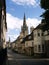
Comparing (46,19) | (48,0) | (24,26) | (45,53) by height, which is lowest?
(45,53)

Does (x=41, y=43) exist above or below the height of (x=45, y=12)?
below

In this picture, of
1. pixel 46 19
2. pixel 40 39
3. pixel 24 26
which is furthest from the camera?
pixel 24 26

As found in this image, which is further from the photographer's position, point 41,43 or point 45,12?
point 41,43

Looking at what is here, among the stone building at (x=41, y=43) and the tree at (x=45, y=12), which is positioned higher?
the tree at (x=45, y=12)

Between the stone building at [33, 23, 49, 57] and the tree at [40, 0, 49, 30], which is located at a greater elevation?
the tree at [40, 0, 49, 30]

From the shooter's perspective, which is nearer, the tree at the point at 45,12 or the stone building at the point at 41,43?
the tree at the point at 45,12

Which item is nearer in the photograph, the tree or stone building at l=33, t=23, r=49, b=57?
the tree

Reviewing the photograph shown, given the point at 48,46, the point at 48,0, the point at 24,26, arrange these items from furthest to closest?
the point at 24,26 → the point at 48,46 → the point at 48,0

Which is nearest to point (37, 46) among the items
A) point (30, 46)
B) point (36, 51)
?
point (36, 51)

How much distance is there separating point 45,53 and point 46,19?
31.4m

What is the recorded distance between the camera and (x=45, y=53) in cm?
6078

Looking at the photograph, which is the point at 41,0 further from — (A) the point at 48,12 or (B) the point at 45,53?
(B) the point at 45,53

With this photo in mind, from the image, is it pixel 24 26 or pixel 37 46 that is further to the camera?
pixel 24 26

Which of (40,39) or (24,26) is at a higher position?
(24,26)
